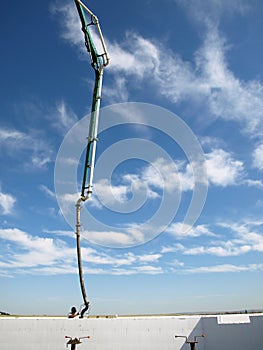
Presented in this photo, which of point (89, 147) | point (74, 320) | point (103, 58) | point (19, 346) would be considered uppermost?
point (103, 58)

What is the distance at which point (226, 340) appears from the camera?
1617cm

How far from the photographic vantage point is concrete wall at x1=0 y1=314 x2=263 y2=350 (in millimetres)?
14984

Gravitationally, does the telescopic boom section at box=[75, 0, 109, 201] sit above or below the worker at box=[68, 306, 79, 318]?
above

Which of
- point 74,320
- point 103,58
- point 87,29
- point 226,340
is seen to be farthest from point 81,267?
point 87,29

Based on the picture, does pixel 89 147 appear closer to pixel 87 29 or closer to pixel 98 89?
pixel 98 89

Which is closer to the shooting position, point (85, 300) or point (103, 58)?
point (85, 300)

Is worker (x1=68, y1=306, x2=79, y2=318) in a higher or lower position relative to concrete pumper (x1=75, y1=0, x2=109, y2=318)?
lower

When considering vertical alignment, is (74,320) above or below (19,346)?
above

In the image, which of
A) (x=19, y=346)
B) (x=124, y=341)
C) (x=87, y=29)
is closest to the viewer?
(x=19, y=346)

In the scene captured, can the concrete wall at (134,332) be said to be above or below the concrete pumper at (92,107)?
below

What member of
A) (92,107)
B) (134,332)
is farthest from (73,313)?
(92,107)

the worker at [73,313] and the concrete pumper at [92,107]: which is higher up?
the concrete pumper at [92,107]

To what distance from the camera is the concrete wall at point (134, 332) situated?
1498cm

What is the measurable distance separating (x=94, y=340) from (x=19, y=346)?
3.65m
